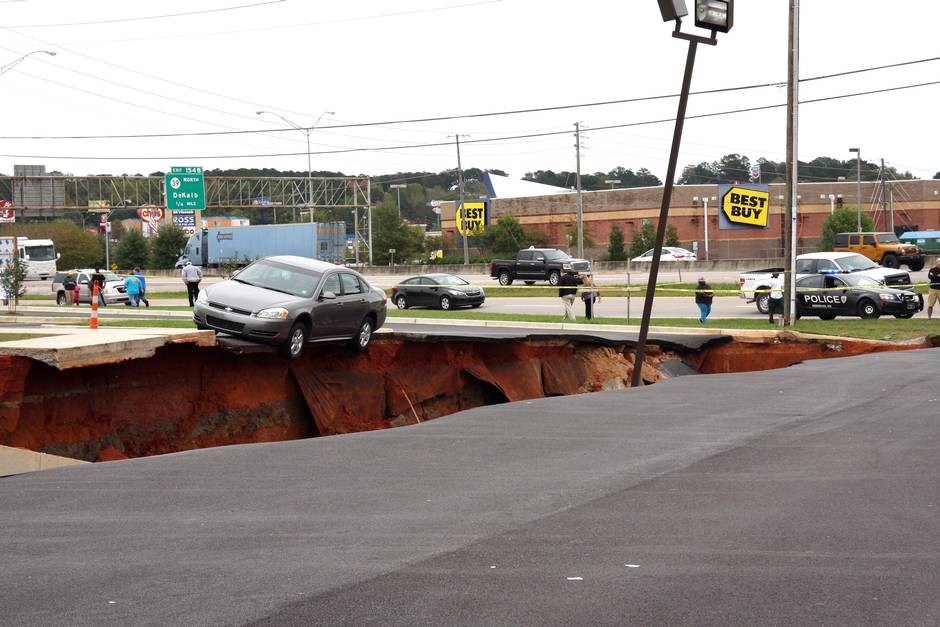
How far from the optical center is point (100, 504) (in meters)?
7.91

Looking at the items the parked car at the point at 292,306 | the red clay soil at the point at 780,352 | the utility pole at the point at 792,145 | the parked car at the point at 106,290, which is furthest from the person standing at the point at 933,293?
the parked car at the point at 106,290

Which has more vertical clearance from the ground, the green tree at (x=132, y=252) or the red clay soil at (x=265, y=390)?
the green tree at (x=132, y=252)

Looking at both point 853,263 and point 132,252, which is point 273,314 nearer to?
point 853,263

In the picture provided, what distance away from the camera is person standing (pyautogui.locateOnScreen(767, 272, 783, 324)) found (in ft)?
95.1

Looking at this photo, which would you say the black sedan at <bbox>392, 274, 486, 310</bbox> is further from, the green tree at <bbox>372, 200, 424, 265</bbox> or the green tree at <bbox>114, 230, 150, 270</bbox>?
the green tree at <bbox>114, 230, 150, 270</bbox>

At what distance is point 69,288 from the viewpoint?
40594 millimetres

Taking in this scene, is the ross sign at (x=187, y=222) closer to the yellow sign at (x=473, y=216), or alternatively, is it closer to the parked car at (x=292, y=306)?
the yellow sign at (x=473, y=216)

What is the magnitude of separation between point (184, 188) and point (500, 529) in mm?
54258

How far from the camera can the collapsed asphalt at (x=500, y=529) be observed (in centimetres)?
545

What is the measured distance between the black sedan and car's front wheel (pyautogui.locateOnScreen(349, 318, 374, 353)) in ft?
61.1

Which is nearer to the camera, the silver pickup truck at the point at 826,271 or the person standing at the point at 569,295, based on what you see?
the person standing at the point at 569,295

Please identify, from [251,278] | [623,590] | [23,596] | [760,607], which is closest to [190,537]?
[23,596]

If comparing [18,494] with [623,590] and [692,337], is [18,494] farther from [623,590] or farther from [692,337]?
[692,337]

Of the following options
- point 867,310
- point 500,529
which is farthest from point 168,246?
point 500,529
